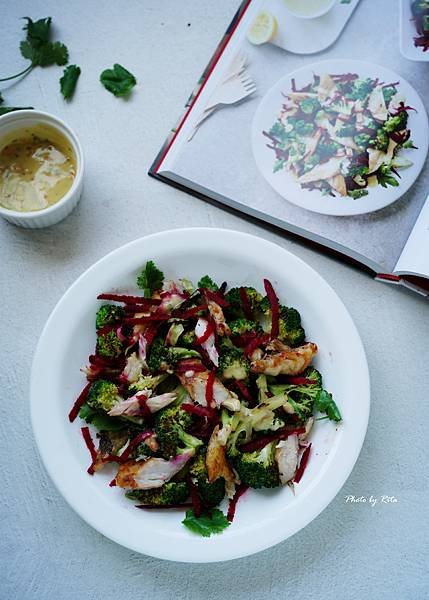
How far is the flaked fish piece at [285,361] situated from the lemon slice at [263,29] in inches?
30.0

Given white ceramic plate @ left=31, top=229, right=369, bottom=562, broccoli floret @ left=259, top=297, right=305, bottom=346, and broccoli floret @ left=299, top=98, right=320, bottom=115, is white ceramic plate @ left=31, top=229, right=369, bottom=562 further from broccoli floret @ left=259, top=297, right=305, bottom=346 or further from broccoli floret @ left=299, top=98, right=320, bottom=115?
broccoli floret @ left=299, top=98, right=320, bottom=115

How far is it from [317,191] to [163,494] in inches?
30.3

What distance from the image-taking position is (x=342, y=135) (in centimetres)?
150

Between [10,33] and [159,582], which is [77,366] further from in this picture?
[10,33]

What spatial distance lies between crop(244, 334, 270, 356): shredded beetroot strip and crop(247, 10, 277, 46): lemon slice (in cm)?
73

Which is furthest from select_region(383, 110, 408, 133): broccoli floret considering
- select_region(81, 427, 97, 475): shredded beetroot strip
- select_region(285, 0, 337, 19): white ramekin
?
select_region(81, 427, 97, 475): shredded beetroot strip

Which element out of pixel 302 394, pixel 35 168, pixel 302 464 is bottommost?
pixel 302 464

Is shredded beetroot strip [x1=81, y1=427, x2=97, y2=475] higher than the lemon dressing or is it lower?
lower

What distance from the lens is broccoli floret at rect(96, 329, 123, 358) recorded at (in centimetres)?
133

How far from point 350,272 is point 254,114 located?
45 cm

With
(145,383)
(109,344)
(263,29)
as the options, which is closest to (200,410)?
(145,383)

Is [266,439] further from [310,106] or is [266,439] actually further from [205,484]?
[310,106]

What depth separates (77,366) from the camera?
1.35 meters

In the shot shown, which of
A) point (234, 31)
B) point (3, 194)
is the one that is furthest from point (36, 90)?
point (234, 31)
